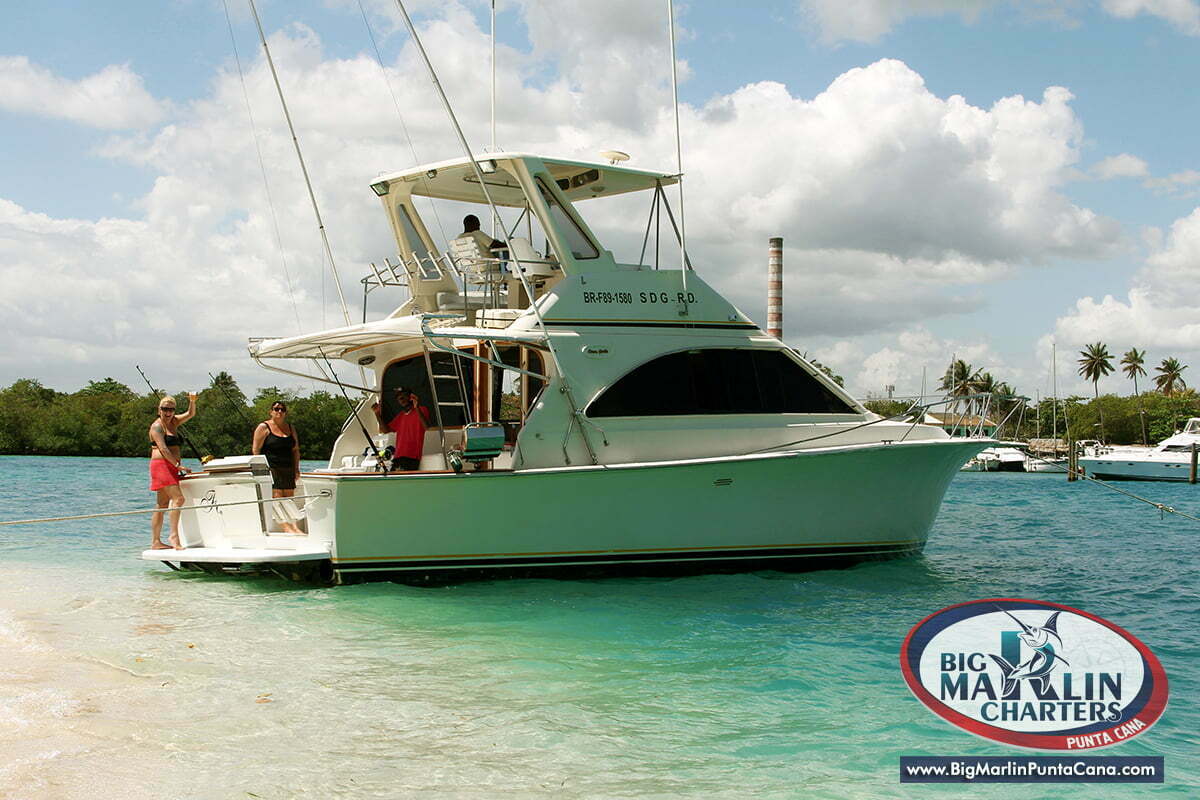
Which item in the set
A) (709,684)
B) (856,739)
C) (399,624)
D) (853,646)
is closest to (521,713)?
(709,684)

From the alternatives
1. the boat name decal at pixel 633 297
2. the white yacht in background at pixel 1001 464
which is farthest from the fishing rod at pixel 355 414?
the white yacht in background at pixel 1001 464

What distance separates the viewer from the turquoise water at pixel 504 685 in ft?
16.6

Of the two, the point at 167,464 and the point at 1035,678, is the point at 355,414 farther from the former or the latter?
the point at 1035,678

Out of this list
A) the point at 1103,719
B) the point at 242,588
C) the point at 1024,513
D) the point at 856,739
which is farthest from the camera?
the point at 1024,513

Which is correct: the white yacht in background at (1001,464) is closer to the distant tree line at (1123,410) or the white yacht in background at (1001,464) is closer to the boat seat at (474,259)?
the distant tree line at (1123,410)

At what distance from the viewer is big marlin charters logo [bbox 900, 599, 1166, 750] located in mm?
6090

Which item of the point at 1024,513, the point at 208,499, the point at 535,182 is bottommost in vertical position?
the point at 1024,513

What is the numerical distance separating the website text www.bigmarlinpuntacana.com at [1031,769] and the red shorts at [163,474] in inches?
316

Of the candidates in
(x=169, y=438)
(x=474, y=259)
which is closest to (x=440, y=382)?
(x=474, y=259)

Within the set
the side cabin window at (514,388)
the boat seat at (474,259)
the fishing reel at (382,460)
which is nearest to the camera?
the fishing reel at (382,460)

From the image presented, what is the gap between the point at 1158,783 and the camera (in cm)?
531

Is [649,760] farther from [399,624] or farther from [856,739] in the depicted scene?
[399,624]

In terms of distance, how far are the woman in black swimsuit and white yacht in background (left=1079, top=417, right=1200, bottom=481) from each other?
1715 inches

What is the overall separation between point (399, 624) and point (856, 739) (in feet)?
13.3
